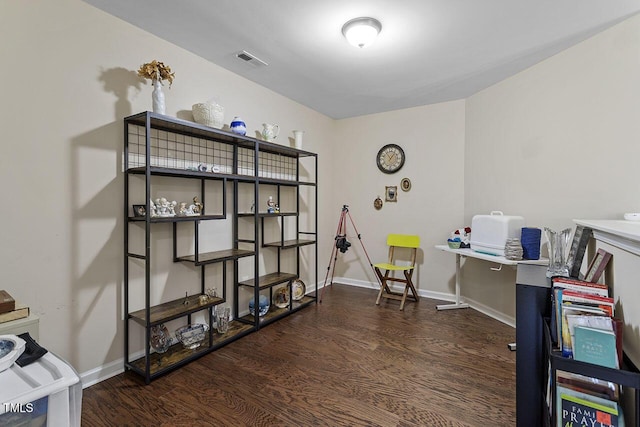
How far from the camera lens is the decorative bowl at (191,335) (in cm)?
262

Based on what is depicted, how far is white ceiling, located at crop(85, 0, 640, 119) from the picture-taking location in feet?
7.01

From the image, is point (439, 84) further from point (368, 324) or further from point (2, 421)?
point (2, 421)

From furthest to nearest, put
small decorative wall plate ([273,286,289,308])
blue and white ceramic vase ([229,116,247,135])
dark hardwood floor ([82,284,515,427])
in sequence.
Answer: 1. small decorative wall plate ([273,286,289,308])
2. blue and white ceramic vase ([229,116,247,135])
3. dark hardwood floor ([82,284,515,427])

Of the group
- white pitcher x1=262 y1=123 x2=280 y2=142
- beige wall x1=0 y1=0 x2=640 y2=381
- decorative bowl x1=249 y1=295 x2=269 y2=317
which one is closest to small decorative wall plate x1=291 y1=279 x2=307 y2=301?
decorative bowl x1=249 y1=295 x2=269 y2=317

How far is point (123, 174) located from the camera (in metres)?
2.35

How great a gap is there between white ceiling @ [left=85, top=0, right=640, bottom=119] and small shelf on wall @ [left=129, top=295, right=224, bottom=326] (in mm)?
2054

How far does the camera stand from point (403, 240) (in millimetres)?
4242

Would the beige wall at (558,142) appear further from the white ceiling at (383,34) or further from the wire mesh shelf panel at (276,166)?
the wire mesh shelf panel at (276,166)

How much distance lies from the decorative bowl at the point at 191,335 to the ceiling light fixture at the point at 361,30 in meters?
2.74

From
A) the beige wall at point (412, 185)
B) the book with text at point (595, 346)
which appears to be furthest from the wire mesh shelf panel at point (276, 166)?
the book with text at point (595, 346)

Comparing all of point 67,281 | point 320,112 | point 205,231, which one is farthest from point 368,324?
point 320,112

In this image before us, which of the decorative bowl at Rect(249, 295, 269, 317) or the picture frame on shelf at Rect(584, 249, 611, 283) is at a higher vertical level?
the picture frame on shelf at Rect(584, 249, 611, 283)

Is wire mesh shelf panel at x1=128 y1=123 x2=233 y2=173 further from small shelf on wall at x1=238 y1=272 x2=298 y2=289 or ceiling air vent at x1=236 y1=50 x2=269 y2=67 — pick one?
small shelf on wall at x1=238 y1=272 x2=298 y2=289

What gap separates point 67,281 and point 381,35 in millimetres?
2942
